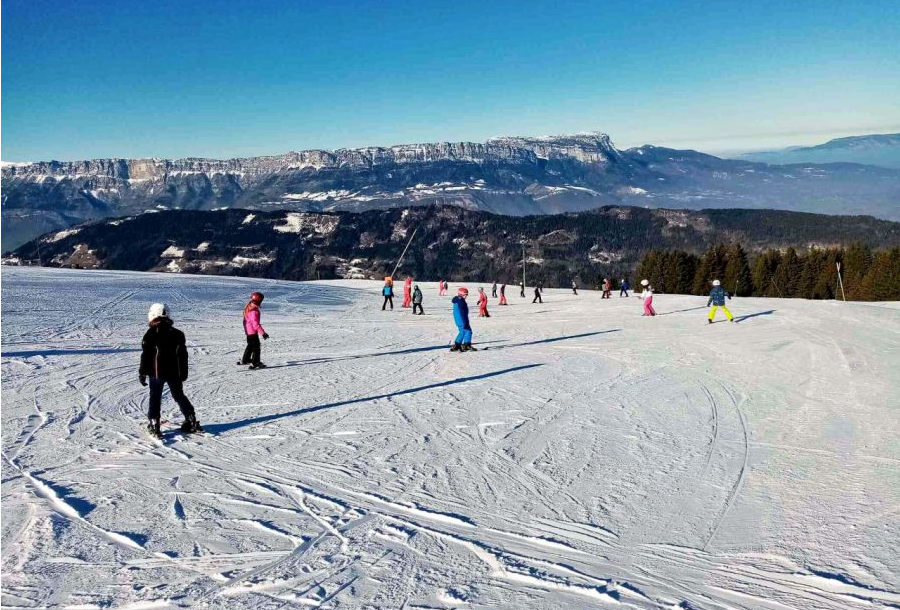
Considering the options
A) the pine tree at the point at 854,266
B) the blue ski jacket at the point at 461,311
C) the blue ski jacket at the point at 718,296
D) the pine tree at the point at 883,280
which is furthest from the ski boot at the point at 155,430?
the pine tree at the point at 854,266

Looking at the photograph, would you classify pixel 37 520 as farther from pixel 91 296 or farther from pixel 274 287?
pixel 274 287

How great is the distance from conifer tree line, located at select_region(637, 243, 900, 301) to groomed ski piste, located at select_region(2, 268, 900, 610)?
6446 cm

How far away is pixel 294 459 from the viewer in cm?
728

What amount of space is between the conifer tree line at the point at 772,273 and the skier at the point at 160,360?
74195 millimetres

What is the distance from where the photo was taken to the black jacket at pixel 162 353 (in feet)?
26.2

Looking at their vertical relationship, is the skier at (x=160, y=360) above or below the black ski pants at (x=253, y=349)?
above

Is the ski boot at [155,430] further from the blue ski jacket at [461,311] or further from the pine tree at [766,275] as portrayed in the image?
the pine tree at [766,275]

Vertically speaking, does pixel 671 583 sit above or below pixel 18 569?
below

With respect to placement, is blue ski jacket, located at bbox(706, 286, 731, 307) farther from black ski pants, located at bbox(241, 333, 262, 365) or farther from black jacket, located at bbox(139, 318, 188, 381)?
black jacket, located at bbox(139, 318, 188, 381)

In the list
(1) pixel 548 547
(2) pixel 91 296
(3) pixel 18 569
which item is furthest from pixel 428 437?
(2) pixel 91 296

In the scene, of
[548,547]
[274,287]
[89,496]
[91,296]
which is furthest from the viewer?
[274,287]

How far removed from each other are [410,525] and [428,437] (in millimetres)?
2895

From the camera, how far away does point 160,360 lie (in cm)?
804

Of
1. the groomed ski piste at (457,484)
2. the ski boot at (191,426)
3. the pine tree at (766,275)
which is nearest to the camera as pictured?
the groomed ski piste at (457,484)
